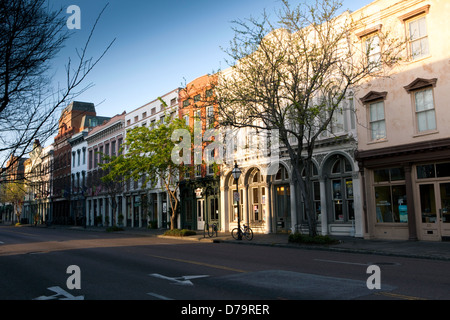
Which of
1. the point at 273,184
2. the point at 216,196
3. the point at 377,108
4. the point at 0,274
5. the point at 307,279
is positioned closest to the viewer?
the point at 307,279

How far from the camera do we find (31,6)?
7195 mm

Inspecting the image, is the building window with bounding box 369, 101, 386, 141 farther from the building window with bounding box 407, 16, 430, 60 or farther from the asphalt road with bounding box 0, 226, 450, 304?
the asphalt road with bounding box 0, 226, 450, 304

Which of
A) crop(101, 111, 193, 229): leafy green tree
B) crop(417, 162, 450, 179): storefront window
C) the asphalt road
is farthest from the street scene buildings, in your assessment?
the asphalt road

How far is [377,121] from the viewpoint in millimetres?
21047

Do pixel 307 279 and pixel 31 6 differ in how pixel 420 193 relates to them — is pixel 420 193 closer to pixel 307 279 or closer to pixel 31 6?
pixel 307 279

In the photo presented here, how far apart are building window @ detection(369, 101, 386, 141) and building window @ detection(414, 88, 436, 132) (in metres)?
1.79

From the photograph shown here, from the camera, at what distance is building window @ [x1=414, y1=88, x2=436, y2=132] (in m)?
18.9

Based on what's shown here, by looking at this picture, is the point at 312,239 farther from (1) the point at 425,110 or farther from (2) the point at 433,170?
(1) the point at 425,110

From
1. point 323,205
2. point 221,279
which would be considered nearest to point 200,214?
point 323,205

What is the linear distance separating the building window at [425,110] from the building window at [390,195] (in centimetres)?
→ 244

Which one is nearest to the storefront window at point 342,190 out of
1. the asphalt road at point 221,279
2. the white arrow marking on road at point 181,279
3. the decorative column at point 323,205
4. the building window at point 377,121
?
the decorative column at point 323,205

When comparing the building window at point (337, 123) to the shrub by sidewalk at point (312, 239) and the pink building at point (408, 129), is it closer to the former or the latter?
the pink building at point (408, 129)
